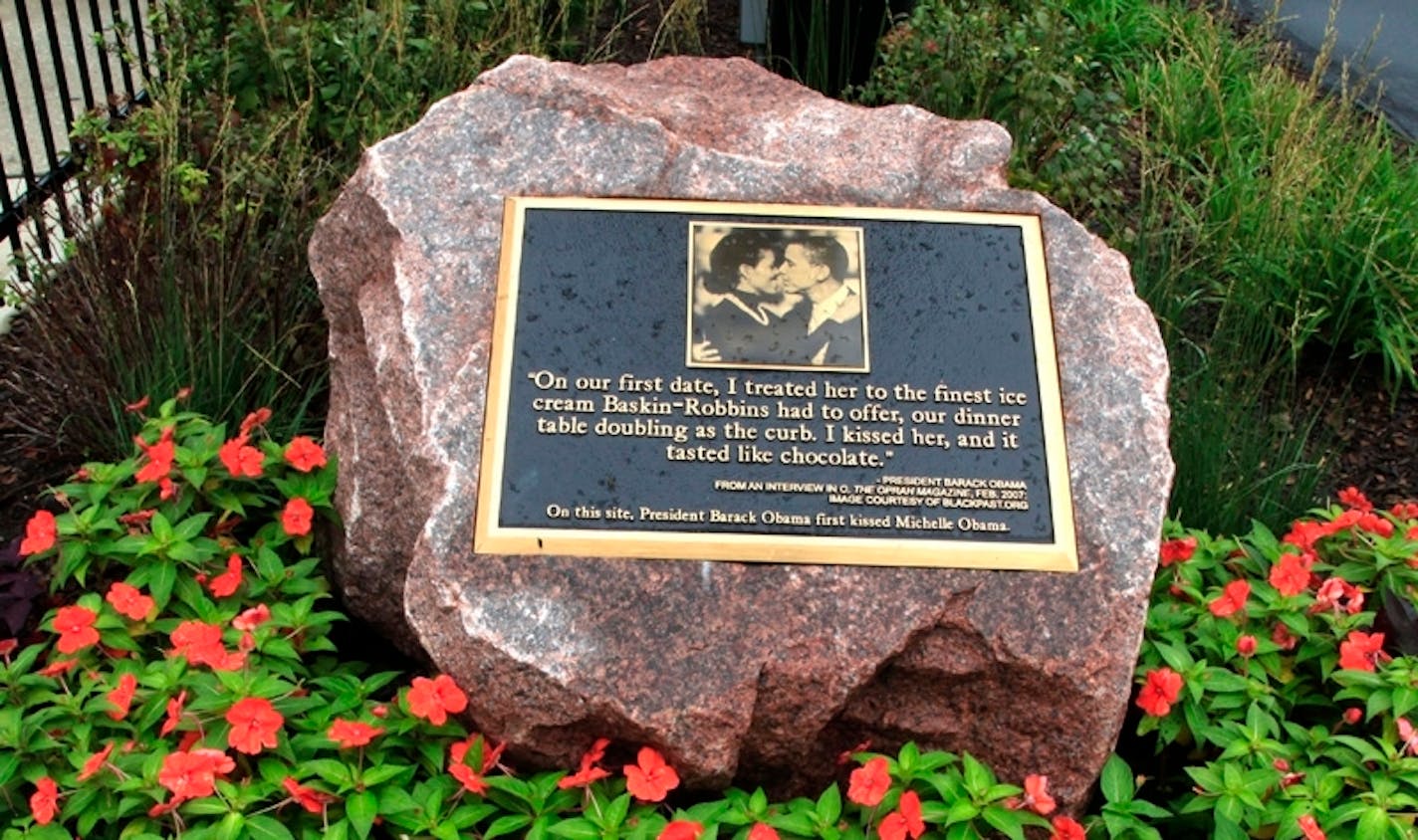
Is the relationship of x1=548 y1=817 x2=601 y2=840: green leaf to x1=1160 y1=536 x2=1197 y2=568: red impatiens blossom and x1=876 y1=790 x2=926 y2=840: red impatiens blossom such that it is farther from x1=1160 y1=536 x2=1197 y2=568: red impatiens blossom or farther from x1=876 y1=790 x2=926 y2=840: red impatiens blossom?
x1=1160 y1=536 x2=1197 y2=568: red impatiens blossom

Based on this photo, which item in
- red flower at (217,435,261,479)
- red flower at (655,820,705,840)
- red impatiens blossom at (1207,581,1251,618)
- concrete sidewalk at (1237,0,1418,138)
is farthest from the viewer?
concrete sidewalk at (1237,0,1418,138)

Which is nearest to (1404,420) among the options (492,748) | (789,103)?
(789,103)

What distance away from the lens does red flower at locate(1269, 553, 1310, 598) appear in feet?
10.7

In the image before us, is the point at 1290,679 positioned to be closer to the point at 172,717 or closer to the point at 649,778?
the point at 649,778

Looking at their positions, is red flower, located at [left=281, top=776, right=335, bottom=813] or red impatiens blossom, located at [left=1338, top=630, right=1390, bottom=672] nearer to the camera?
red flower, located at [left=281, top=776, right=335, bottom=813]

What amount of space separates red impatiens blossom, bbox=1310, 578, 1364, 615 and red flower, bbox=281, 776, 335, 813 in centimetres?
233

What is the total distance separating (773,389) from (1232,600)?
1.20 meters

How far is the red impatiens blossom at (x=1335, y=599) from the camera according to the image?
327cm

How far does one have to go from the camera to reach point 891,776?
9.46ft

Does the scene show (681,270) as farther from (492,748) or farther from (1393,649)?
(1393,649)

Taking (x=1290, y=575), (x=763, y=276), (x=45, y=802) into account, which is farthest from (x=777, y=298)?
(x=45, y=802)

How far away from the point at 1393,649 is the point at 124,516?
3.14 m

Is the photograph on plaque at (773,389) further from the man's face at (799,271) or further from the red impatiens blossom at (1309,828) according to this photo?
the red impatiens blossom at (1309,828)

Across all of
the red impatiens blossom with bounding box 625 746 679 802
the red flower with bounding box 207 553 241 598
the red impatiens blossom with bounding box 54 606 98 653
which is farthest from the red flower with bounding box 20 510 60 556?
the red impatiens blossom with bounding box 625 746 679 802
